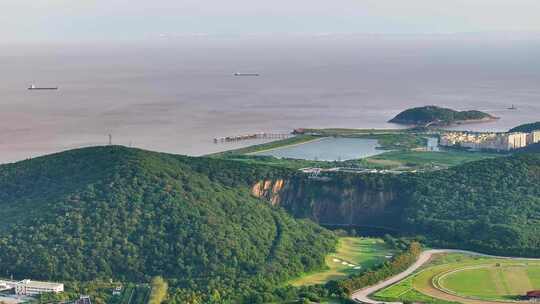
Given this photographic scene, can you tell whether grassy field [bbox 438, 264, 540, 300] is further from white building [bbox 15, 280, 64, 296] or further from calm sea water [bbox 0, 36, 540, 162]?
calm sea water [bbox 0, 36, 540, 162]

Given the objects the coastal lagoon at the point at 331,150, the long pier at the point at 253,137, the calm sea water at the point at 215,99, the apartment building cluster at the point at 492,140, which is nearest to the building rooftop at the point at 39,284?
the calm sea water at the point at 215,99

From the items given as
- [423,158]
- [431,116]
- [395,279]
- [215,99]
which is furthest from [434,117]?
[395,279]

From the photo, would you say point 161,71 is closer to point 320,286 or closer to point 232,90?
point 232,90

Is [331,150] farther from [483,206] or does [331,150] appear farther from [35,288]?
[35,288]

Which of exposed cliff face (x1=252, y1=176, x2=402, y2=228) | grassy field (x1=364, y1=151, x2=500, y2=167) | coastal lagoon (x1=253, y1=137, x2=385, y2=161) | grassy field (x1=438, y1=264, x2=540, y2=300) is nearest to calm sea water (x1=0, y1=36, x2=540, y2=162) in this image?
coastal lagoon (x1=253, y1=137, x2=385, y2=161)

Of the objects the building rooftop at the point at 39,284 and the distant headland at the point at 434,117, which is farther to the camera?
the distant headland at the point at 434,117

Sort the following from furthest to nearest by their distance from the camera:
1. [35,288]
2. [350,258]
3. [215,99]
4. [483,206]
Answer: [215,99] < [483,206] < [350,258] < [35,288]

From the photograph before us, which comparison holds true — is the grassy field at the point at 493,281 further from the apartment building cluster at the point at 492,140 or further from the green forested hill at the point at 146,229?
the apartment building cluster at the point at 492,140
